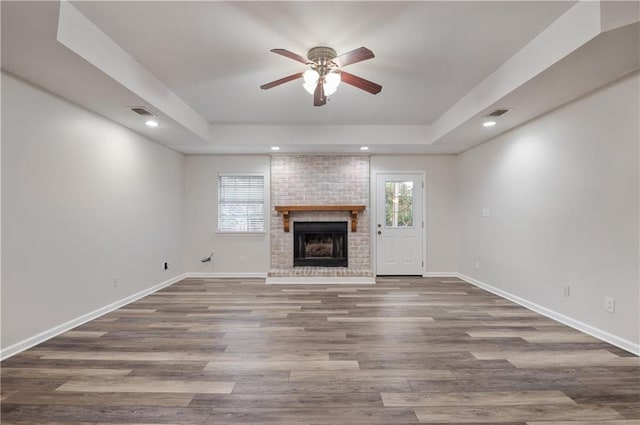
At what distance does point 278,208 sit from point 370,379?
13.2 ft

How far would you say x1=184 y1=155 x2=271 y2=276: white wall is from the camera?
588 centimetres

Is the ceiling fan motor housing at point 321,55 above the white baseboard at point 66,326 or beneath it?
above

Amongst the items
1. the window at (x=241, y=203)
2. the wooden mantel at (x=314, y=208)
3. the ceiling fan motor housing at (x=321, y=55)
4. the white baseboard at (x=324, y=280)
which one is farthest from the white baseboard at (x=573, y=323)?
the window at (x=241, y=203)

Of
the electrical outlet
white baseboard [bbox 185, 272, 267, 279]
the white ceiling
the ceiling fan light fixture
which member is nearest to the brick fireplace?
white baseboard [bbox 185, 272, 267, 279]

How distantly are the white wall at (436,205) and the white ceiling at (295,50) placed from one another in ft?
5.75

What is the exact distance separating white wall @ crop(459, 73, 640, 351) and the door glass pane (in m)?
1.48

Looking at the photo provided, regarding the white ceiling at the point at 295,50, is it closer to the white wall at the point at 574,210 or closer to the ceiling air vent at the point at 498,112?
the ceiling air vent at the point at 498,112

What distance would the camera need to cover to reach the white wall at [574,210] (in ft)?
8.62

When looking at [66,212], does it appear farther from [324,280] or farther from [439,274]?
[439,274]

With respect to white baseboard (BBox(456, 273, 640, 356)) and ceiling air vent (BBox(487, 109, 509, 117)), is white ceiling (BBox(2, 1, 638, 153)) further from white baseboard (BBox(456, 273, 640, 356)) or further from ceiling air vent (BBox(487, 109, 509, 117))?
white baseboard (BBox(456, 273, 640, 356))

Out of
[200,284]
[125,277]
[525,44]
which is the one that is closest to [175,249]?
[200,284]

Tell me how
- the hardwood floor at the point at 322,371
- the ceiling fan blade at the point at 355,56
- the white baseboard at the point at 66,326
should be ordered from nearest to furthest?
the hardwood floor at the point at 322,371 → the ceiling fan blade at the point at 355,56 → the white baseboard at the point at 66,326

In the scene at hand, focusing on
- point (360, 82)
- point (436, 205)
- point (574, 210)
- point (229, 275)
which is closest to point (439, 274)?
point (436, 205)

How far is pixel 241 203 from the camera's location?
596 centimetres
